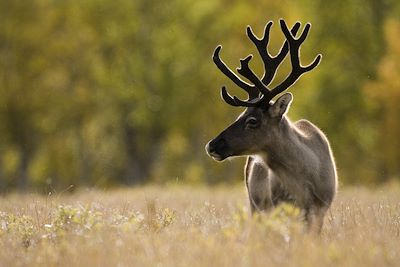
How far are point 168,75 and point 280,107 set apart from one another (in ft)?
76.4

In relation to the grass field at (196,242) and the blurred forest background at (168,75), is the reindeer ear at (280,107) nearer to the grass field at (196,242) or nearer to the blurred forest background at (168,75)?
the grass field at (196,242)

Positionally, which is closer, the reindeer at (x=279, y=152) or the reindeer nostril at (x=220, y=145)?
the reindeer at (x=279, y=152)

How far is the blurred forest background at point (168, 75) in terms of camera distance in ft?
96.6

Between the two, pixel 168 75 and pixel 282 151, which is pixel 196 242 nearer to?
pixel 282 151

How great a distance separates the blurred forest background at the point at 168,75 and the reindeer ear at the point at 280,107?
60.3ft

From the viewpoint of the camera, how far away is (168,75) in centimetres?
3241

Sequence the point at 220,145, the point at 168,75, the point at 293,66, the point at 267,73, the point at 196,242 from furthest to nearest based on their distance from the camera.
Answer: the point at 168,75 → the point at 267,73 → the point at 293,66 → the point at 220,145 → the point at 196,242

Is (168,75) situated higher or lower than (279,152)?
lower

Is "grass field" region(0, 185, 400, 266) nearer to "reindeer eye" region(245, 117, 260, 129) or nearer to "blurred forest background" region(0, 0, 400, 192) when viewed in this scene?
"reindeer eye" region(245, 117, 260, 129)

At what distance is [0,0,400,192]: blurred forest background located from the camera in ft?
96.6

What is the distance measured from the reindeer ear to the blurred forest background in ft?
60.3

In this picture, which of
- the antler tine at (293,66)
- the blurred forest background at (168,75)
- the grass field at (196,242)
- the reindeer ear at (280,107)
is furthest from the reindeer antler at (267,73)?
the blurred forest background at (168,75)

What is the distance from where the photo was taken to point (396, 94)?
2709cm

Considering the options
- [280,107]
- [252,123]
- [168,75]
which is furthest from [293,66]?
[168,75]
